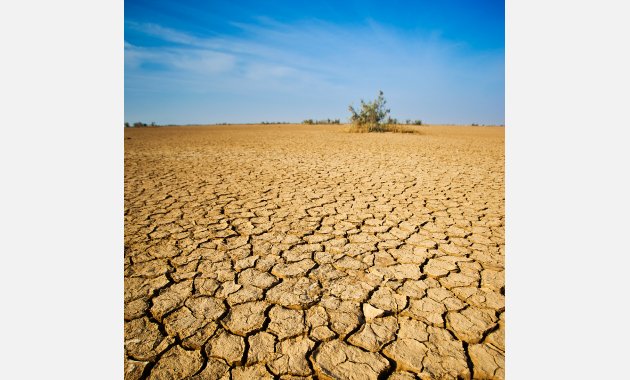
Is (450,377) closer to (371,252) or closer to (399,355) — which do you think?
(399,355)

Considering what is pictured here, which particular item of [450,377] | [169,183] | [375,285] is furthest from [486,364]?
[169,183]

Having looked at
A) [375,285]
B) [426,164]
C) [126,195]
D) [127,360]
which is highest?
[426,164]

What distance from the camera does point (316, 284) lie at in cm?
168

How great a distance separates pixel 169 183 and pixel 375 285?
11.8ft

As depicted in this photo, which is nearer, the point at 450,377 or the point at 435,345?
the point at 450,377

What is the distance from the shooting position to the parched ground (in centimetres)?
118

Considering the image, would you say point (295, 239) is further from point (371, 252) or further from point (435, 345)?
point (435, 345)

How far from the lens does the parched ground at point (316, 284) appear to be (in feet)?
3.86

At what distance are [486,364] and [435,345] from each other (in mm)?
188

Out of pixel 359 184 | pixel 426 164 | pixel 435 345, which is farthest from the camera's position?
pixel 426 164

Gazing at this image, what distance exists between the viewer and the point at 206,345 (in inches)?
49.4

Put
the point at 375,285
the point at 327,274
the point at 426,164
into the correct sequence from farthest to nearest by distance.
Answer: the point at 426,164 < the point at 327,274 < the point at 375,285

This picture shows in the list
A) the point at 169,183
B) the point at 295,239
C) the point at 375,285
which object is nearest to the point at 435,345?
the point at 375,285

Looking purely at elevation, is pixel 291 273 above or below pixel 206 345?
above
